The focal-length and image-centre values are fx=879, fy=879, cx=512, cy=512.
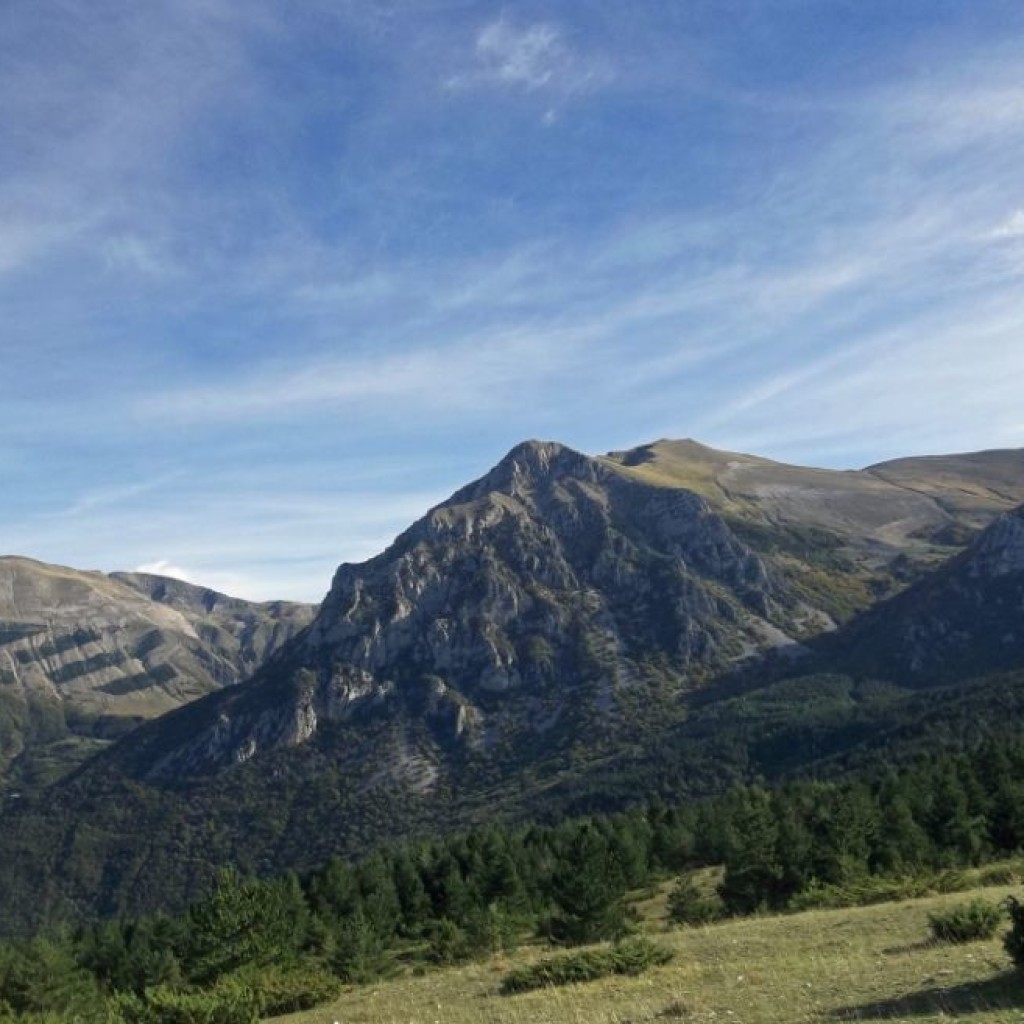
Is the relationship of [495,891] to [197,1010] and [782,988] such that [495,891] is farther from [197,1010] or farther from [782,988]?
[782,988]

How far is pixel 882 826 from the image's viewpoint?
80312 mm

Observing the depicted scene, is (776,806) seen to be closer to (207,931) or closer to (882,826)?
(882,826)

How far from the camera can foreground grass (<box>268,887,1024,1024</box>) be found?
18219mm

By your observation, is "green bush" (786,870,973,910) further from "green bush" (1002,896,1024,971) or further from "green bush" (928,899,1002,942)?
"green bush" (1002,896,1024,971)

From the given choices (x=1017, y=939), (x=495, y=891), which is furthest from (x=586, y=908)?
(x=1017, y=939)

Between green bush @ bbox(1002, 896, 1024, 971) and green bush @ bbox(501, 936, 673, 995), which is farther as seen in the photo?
green bush @ bbox(501, 936, 673, 995)

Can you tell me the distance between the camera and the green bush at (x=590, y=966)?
96.0ft

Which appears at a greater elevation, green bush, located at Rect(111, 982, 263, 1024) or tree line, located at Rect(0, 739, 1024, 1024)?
green bush, located at Rect(111, 982, 263, 1024)

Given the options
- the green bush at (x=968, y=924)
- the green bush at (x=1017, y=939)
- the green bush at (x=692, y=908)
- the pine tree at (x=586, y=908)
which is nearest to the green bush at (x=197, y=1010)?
the green bush at (x=1017, y=939)

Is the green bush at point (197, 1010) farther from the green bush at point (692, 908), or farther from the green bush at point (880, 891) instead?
the green bush at point (692, 908)

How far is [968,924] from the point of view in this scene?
25.1 metres

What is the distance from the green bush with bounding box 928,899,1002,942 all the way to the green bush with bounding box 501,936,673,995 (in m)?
8.98

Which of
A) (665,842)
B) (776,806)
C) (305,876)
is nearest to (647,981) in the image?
(776,806)

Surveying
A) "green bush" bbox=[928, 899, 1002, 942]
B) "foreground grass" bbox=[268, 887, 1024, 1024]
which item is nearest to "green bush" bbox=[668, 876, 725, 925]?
"foreground grass" bbox=[268, 887, 1024, 1024]
